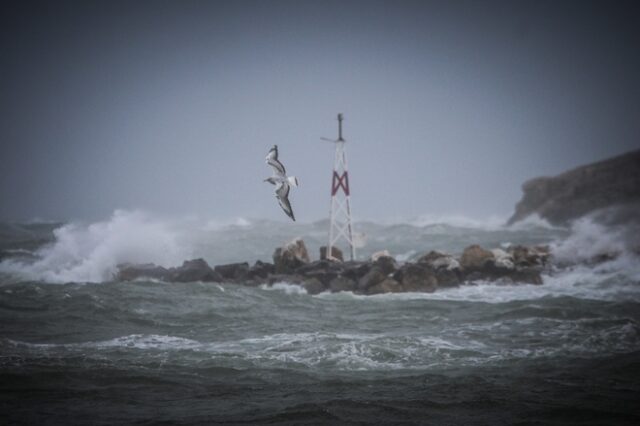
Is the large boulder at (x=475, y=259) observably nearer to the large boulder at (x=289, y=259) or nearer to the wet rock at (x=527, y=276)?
the wet rock at (x=527, y=276)

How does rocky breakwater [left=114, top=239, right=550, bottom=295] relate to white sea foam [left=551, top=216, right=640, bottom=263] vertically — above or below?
below

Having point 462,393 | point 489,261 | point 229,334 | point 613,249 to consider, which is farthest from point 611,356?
point 613,249

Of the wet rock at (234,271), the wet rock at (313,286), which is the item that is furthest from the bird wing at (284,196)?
the wet rock at (234,271)

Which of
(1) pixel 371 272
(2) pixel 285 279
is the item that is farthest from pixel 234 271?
(1) pixel 371 272

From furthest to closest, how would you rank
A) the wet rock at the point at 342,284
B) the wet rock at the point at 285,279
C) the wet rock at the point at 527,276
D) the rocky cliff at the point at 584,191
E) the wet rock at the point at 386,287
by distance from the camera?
1. the rocky cliff at the point at 584,191
2. the wet rock at the point at 285,279
3. the wet rock at the point at 527,276
4. the wet rock at the point at 342,284
5. the wet rock at the point at 386,287

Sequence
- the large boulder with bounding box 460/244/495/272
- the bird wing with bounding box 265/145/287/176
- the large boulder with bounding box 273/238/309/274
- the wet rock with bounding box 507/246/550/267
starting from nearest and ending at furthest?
the bird wing with bounding box 265/145/287/176 < the large boulder with bounding box 460/244/495/272 < the large boulder with bounding box 273/238/309/274 < the wet rock with bounding box 507/246/550/267

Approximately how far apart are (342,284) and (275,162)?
12.5 meters

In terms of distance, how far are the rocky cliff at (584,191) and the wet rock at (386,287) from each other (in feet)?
140

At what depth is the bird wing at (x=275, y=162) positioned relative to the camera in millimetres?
6059

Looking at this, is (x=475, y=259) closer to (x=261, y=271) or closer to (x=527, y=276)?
(x=527, y=276)

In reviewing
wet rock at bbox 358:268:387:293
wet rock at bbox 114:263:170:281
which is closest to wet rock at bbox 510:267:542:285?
wet rock at bbox 358:268:387:293

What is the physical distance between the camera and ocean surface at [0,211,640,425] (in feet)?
20.5

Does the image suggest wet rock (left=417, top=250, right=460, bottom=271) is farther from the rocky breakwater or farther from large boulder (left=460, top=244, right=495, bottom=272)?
large boulder (left=460, top=244, right=495, bottom=272)

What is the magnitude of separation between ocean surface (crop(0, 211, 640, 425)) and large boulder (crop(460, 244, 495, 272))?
1.41 meters
